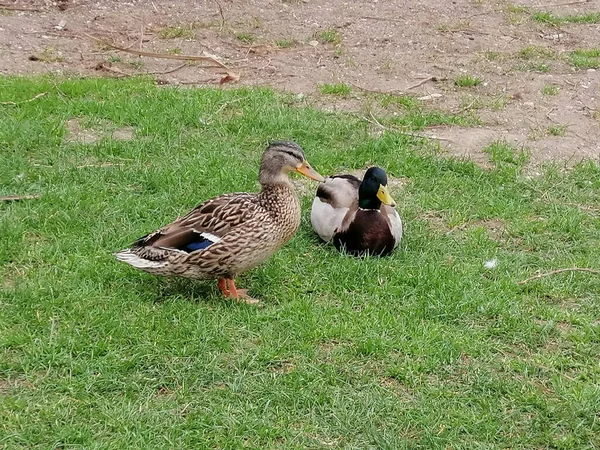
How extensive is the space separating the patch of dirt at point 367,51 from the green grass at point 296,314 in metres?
1.03

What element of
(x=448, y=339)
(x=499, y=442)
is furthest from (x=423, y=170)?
(x=499, y=442)

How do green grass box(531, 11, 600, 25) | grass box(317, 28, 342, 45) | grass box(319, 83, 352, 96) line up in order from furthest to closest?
green grass box(531, 11, 600, 25) → grass box(317, 28, 342, 45) → grass box(319, 83, 352, 96)

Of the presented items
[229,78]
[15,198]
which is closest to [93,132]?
[15,198]

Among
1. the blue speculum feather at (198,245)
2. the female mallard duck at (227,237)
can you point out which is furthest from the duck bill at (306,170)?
the blue speculum feather at (198,245)

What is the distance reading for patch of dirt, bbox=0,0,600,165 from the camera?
7652 millimetres

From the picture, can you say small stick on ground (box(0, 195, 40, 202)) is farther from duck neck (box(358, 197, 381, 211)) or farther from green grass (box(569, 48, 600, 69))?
green grass (box(569, 48, 600, 69))

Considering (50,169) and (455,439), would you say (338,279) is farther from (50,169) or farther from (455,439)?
(50,169)

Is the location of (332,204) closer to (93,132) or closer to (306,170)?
(306,170)

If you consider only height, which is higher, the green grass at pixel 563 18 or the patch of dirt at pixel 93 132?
the green grass at pixel 563 18

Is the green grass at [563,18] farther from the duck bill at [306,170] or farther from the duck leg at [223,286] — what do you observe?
the duck leg at [223,286]

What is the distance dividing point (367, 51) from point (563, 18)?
9.77 feet

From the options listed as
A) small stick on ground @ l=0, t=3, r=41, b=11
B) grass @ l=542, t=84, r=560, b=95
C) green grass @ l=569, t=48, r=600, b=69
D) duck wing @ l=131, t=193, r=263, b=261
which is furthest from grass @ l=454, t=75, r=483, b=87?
small stick on ground @ l=0, t=3, r=41, b=11

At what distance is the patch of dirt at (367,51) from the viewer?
765 centimetres

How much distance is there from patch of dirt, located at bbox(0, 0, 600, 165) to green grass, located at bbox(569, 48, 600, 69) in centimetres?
10
